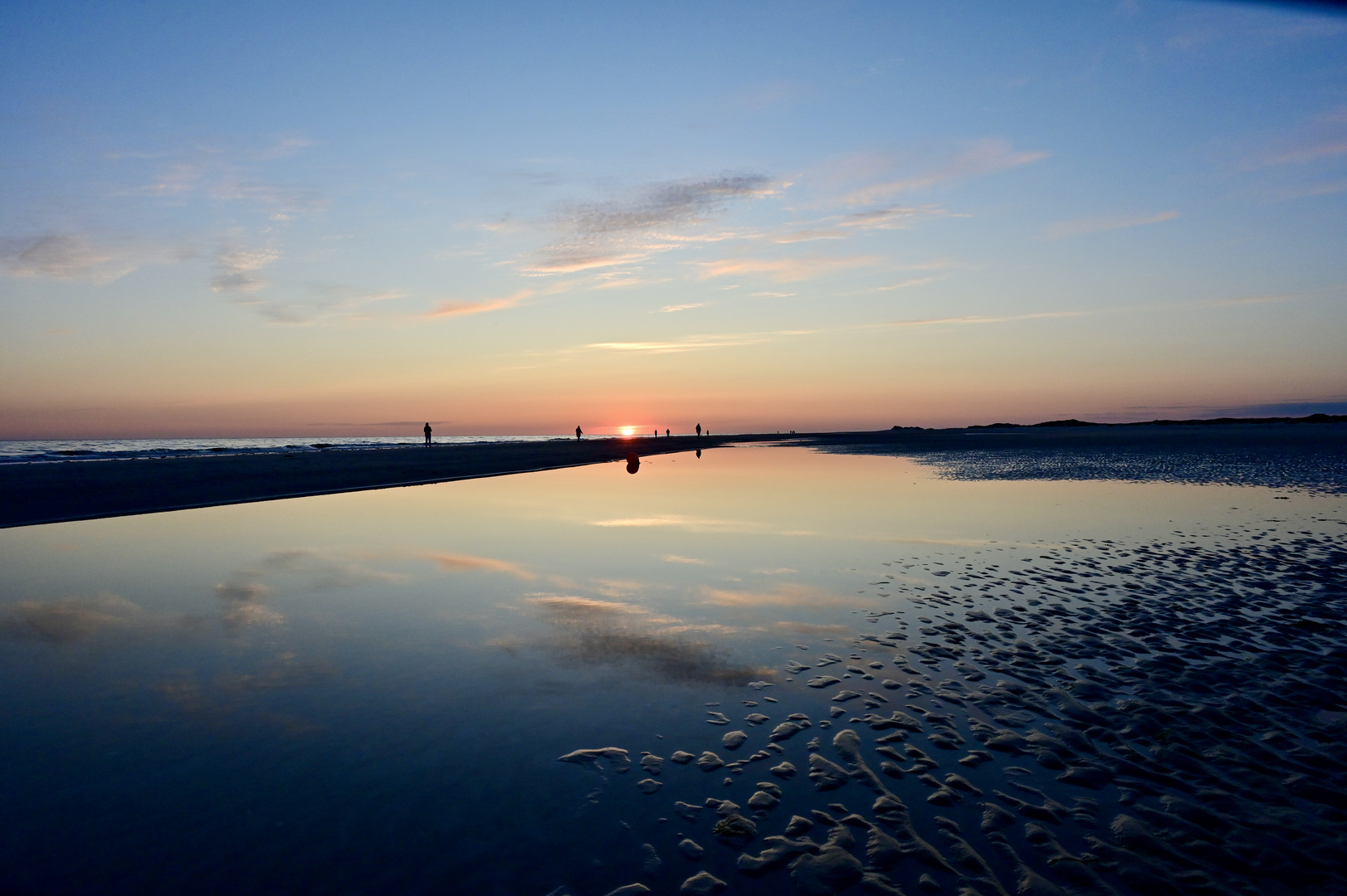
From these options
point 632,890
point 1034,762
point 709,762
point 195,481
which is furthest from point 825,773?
point 195,481

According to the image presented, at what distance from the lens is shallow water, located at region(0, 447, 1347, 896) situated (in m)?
4.58

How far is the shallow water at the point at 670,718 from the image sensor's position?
15.0 ft

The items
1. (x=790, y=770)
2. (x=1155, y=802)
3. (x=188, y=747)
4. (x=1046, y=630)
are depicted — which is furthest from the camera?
(x=1046, y=630)

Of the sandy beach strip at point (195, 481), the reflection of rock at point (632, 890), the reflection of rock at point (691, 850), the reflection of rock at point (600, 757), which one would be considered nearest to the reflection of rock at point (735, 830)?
the reflection of rock at point (691, 850)

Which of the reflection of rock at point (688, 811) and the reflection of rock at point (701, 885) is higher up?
the reflection of rock at point (688, 811)

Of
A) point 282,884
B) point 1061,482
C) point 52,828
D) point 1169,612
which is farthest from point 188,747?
point 1061,482

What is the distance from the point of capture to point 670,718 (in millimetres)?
6848

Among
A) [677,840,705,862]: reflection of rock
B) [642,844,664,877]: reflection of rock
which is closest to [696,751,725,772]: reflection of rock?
[677,840,705,862]: reflection of rock

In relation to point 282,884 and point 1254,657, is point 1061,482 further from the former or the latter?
point 282,884

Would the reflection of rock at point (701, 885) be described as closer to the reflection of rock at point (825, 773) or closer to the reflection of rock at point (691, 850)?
the reflection of rock at point (691, 850)

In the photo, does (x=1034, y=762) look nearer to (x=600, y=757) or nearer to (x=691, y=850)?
(x=691, y=850)

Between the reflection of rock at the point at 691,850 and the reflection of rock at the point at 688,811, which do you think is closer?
the reflection of rock at the point at 691,850

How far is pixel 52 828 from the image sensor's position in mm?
4867

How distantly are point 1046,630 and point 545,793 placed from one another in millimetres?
7555
